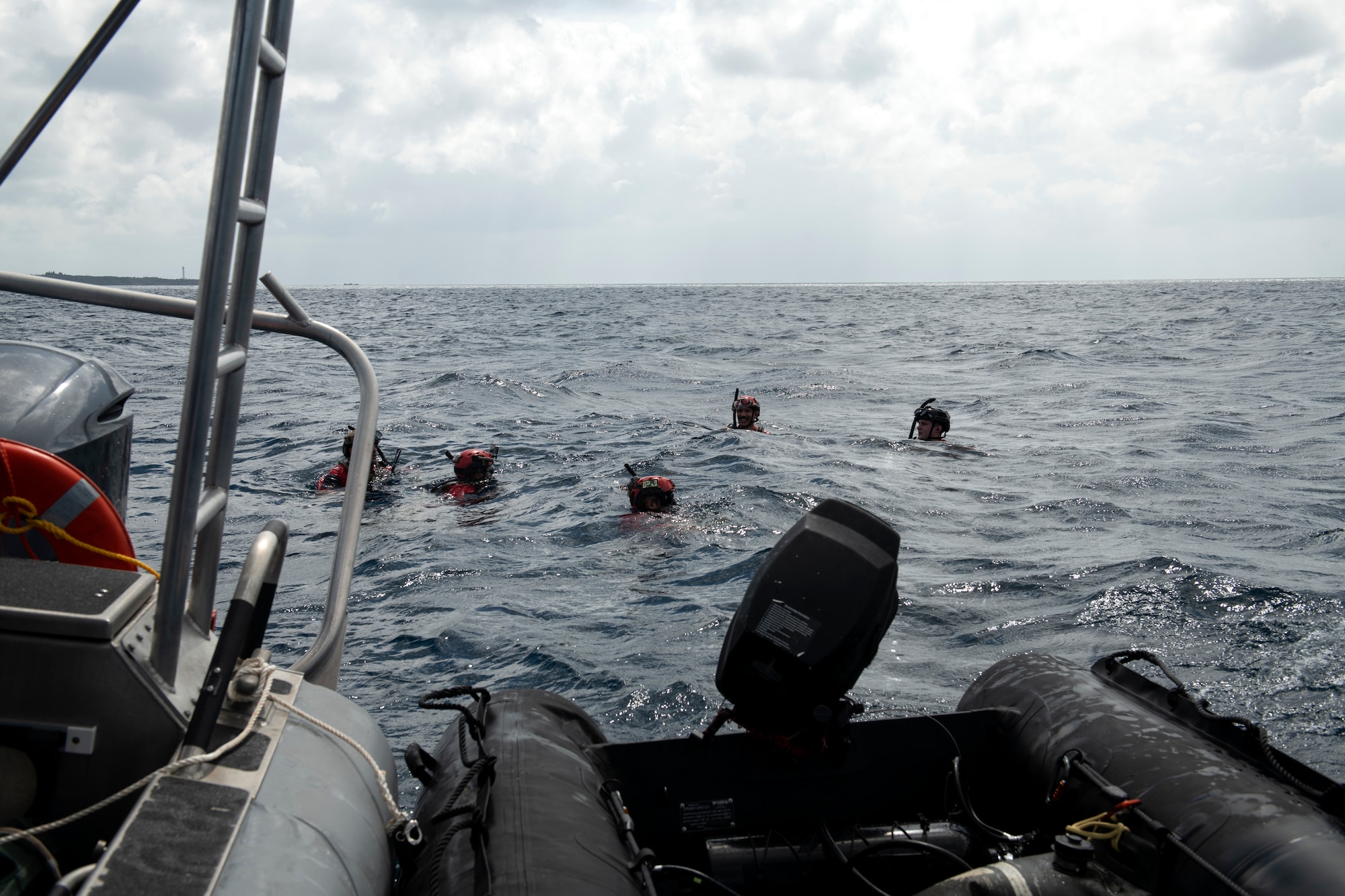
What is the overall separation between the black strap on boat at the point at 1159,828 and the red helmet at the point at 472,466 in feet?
28.7

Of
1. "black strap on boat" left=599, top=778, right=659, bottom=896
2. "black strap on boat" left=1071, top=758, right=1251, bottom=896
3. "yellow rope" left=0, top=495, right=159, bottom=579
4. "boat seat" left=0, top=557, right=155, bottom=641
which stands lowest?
"black strap on boat" left=599, top=778, right=659, bottom=896

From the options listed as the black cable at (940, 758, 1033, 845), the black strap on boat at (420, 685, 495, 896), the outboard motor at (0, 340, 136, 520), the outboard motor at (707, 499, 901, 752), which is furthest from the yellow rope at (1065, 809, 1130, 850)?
the outboard motor at (0, 340, 136, 520)

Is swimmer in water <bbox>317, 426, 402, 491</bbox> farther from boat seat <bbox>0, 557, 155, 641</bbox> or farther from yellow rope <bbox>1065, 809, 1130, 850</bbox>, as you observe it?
yellow rope <bbox>1065, 809, 1130, 850</bbox>

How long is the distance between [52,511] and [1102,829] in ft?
8.80

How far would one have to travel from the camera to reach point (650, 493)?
9.45 metres

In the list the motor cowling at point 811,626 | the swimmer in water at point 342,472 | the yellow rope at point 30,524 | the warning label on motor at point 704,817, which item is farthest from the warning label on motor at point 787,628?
the swimmer in water at point 342,472

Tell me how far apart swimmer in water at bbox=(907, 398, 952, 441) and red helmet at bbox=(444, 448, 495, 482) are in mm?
6071

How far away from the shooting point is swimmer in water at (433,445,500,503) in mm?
10922

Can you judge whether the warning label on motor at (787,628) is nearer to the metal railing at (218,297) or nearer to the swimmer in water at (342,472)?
the metal railing at (218,297)

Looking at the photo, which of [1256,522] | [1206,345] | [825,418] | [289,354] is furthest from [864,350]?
[1256,522]

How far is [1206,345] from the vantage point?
32.6 metres

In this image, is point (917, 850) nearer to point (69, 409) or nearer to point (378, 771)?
point (378, 771)

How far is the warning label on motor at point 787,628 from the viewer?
300 cm

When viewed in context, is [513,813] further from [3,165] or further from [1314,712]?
[1314,712]
